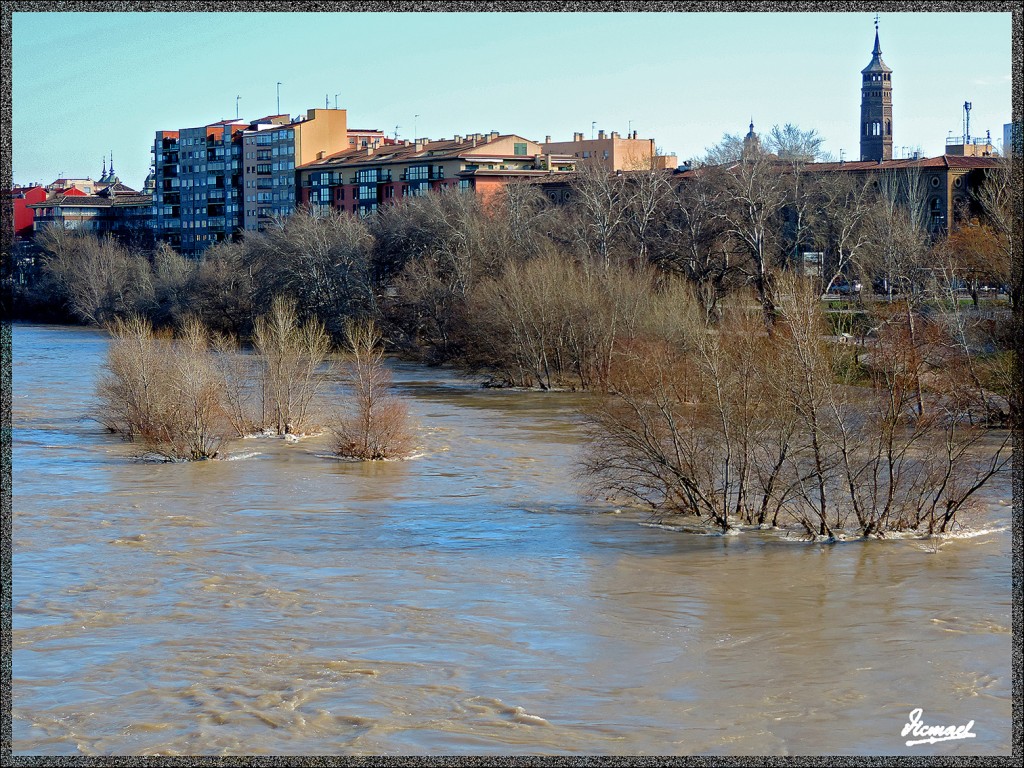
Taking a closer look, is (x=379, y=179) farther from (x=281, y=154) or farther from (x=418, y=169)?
(x=281, y=154)

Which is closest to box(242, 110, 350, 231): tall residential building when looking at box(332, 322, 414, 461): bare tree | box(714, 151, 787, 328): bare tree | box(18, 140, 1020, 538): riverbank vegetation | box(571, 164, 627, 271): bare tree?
box(18, 140, 1020, 538): riverbank vegetation

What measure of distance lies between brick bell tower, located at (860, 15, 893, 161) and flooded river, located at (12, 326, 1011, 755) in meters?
105

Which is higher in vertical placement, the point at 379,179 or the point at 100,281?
the point at 379,179

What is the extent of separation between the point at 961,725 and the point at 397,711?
462 cm

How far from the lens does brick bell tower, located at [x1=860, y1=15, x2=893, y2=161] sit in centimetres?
11669

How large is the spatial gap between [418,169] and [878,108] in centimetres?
5856

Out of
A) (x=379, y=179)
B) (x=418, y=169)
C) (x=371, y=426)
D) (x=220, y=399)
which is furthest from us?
(x=379, y=179)

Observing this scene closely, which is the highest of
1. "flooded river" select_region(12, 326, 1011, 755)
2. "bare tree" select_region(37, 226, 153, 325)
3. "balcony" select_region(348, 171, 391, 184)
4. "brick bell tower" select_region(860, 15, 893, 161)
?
"brick bell tower" select_region(860, 15, 893, 161)

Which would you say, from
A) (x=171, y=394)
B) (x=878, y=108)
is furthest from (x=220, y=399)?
(x=878, y=108)

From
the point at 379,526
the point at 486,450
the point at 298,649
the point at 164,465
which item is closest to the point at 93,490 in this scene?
the point at 164,465

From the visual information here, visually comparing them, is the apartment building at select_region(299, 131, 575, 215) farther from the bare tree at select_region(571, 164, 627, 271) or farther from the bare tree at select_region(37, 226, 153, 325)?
the bare tree at select_region(571, 164, 627, 271)

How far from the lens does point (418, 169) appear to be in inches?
3039

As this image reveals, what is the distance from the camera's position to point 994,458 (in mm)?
16062

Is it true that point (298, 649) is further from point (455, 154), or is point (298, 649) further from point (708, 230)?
point (455, 154)
